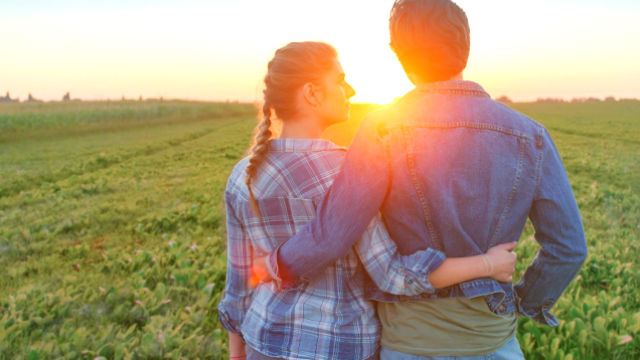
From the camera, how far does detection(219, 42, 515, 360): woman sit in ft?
4.98

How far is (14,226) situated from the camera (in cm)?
839

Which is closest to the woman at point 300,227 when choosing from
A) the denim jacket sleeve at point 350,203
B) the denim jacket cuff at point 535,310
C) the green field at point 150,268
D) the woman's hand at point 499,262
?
the woman's hand at point 499,262

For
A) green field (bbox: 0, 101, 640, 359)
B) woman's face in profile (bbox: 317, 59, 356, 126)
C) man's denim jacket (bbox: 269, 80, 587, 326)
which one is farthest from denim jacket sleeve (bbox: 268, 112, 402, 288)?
green field (bbox: 0, 101, 640, 359)

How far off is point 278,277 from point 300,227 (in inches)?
8.6

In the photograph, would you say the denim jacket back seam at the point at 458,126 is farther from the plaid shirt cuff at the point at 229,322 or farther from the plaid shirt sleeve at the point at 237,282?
the plaid shirt cuff at the point at 229,322

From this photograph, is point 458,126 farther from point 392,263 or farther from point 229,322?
point 229,322

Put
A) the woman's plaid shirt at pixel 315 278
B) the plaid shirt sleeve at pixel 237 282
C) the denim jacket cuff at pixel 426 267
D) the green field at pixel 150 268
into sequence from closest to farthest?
the denim jacket cuff at pixel 426 267 → the woman's plaid shirt at pixel 315 278 → the plaid shirt sleeve at pixel 237 282 → the green field at pixel 150 268

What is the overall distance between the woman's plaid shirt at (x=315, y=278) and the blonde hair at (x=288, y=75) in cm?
5

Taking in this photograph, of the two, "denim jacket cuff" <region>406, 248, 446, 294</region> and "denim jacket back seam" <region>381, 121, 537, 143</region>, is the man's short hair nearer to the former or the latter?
"denim jacket back seam" <region>381, 121, 537, 143</region>

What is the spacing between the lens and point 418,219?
4.96ft

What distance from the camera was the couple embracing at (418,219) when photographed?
1465 mm

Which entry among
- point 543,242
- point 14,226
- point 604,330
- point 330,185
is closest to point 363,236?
point 330,185

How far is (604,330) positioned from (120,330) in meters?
4.25

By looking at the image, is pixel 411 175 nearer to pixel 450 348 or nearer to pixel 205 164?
pixel 450 348
